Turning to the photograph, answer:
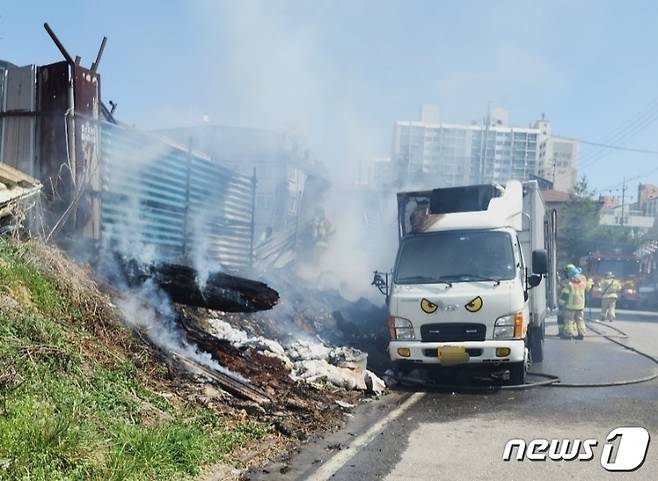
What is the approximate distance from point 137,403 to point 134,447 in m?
0.92

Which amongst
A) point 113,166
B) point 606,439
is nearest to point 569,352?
point 606,439

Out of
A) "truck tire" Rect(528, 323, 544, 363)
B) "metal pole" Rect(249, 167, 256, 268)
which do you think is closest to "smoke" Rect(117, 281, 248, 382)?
"truck tire" Rect(528, 323, 544, 363)

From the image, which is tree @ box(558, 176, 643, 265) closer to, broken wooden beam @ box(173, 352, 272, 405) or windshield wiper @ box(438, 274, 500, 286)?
windshield wiper @ box(438, 274, 500, 286)

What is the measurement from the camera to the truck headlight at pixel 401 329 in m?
8.41

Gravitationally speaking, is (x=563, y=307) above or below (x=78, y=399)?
below

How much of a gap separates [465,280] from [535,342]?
302 centimetres

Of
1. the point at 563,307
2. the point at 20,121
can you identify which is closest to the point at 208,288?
the point at 20,121

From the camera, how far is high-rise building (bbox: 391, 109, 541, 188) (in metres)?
24.5

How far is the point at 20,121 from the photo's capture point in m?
8.60

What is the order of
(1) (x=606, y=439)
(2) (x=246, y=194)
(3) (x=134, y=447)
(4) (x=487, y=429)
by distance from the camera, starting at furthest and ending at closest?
(2) (x=246, y=194), (4) (x=487, y=429), (1) (x=606, y=439), (3) (x=134, y=447)

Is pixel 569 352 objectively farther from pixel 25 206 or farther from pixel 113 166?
pixel 25 206

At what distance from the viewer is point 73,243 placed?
8.15 metres

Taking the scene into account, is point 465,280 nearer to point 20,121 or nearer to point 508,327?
point 508,327

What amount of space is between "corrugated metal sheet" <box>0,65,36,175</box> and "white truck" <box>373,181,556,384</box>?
201 inches
